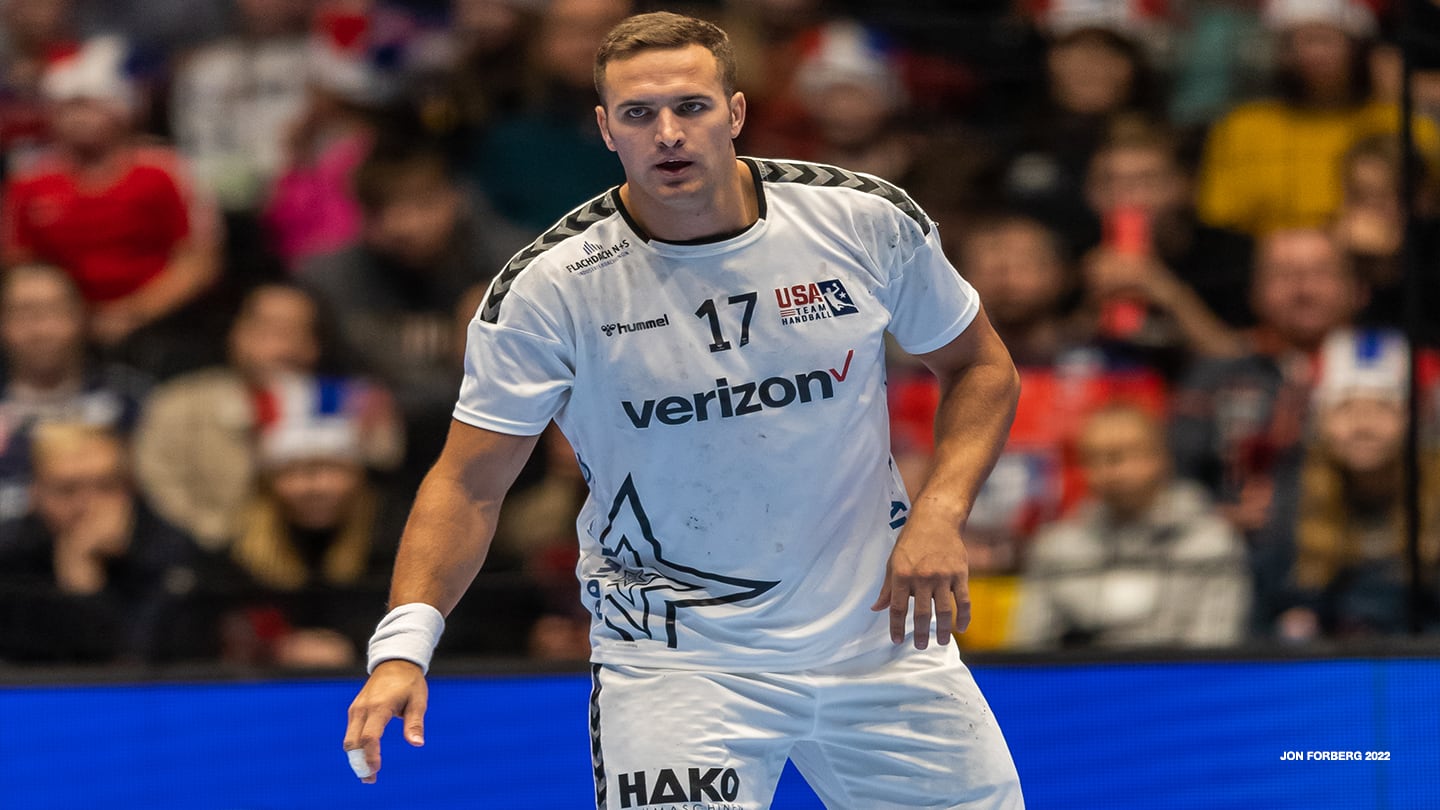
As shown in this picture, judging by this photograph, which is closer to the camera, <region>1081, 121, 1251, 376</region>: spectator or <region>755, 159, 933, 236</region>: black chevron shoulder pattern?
<region>755, 159, 933, 236</region>: black chevron shoulder pattern

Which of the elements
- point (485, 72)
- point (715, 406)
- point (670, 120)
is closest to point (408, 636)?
point (715, 406)

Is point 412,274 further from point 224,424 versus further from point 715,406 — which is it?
point 715,406

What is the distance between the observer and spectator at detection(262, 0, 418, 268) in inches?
241

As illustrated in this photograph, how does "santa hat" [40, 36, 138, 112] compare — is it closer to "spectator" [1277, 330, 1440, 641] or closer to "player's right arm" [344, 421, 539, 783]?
"player's right arm" [344, 421, 539, 783]

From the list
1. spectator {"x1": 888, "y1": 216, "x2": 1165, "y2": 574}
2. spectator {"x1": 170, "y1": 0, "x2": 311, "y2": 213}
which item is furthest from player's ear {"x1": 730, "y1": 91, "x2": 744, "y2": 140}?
spectator {"x1": 170, "y1": 0, "x2": 311, "y2": 213}

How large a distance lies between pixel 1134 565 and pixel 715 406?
1.98 metres

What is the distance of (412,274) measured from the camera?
5699 millimetres

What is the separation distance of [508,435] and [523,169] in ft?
9.29

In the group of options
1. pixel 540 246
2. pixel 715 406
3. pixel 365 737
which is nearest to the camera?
pixel 365 737

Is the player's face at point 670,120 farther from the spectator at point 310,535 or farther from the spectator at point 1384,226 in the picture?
the spectator at point 1384,226

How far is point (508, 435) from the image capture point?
327 centimetres

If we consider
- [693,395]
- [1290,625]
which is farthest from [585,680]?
[1290,625]

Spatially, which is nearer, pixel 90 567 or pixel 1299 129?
pixel 90 567

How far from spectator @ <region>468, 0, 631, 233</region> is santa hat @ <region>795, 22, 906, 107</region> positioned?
0.64 m
